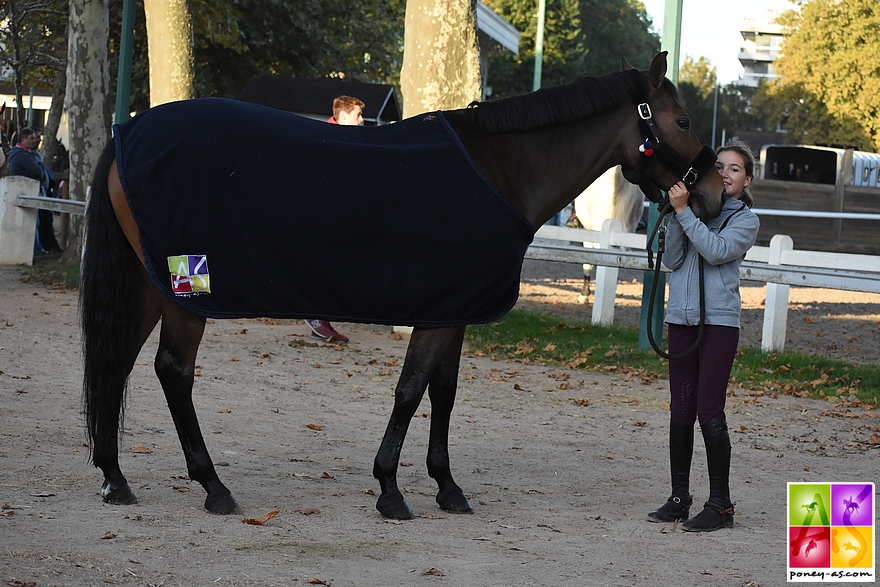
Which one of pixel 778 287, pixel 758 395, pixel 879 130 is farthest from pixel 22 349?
pixel 879 130

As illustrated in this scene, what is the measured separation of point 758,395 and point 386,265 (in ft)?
15.8

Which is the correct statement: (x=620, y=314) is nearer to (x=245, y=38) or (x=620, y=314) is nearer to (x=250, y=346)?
(x=250, y=346)

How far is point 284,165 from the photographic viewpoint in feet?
14.9

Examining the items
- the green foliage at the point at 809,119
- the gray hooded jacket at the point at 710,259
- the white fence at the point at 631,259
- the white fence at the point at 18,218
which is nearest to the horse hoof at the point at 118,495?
the gray hooded jacket at the point at 710,259

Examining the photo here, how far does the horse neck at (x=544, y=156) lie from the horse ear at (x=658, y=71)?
18 cm

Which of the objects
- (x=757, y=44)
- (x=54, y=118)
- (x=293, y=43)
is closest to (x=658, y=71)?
(x=293, y=43)

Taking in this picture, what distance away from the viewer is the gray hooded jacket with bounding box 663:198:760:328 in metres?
4.67

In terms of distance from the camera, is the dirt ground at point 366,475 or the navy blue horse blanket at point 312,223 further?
the navy blue horse blanket at point 312,223

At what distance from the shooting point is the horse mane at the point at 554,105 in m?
A: 4.78

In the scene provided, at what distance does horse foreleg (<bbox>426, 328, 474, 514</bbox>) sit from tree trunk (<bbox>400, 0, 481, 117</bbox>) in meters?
5.76

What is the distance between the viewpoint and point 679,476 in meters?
4.94

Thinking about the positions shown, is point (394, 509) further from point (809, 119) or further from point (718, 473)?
point (809, 119)

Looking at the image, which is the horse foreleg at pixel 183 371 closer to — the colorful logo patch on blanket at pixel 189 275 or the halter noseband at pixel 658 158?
the colorful logo patch on blanket at pixel 189 275
